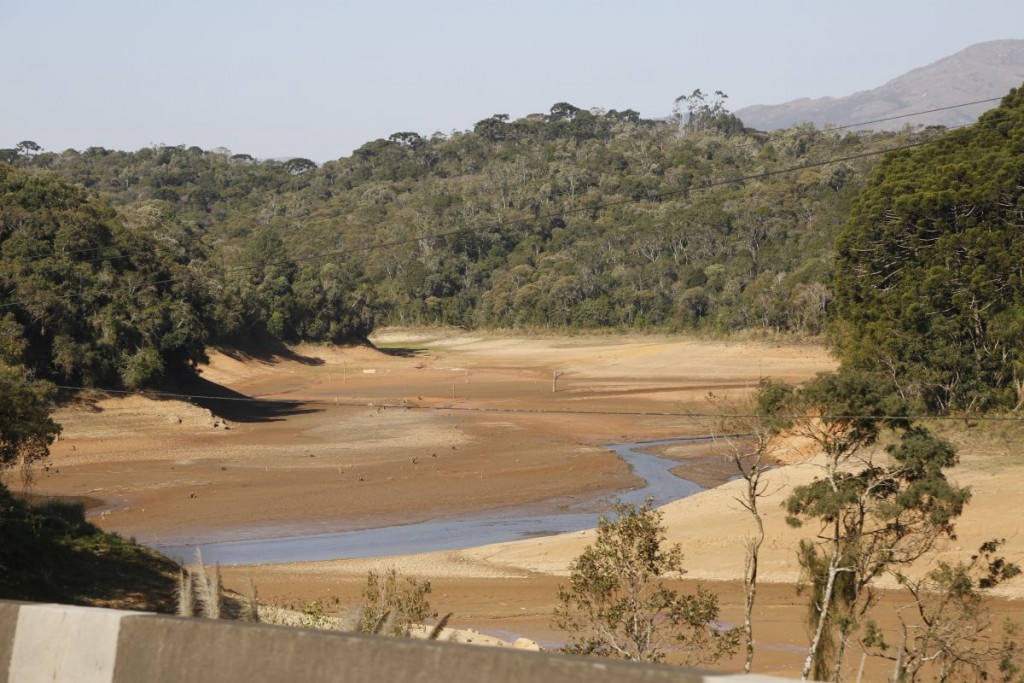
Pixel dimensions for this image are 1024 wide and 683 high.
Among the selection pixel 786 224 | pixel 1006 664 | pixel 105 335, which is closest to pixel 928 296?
pixel 1006 664

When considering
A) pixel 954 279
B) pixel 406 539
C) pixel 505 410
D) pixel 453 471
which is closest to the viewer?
pixel 406 539

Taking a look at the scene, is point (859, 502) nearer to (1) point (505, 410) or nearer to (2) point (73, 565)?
(2) point (73, 565)

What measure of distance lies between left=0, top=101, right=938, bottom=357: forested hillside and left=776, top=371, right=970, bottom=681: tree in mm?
43828

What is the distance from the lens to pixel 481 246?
143 m

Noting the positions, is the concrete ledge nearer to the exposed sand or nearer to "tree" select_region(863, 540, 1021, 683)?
the exposed sand

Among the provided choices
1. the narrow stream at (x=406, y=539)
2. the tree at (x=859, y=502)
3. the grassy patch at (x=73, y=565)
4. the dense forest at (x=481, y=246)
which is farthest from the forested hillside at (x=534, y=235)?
the tree at (x=859, y=502)

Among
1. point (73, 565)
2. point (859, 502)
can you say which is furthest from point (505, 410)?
point (859, 502)

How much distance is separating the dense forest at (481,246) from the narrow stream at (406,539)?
42.6 feet

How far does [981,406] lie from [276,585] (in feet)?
74.9

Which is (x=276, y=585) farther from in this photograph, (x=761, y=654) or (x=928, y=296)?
(x=928, y=296)

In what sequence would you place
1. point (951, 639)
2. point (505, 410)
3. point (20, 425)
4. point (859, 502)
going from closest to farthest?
1. point (951, 639)
2. point (859, 502)
3. point (20, 425)
4. point (505, 410)

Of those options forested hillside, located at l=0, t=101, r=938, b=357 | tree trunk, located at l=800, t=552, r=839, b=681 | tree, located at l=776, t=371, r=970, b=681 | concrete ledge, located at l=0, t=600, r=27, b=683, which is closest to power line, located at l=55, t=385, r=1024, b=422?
tree, located at l=776, t=371, r=970, b=681

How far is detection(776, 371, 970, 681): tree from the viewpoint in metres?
13.5

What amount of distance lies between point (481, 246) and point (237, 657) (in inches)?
5461
